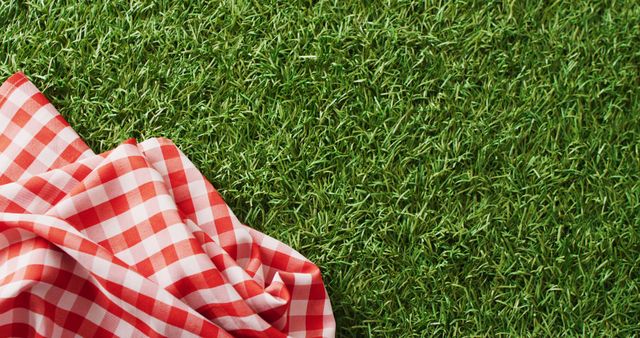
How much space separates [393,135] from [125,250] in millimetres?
670

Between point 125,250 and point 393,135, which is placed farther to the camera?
point 393,135

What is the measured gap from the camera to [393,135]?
1609mm

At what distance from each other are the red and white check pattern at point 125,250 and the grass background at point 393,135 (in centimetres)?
9

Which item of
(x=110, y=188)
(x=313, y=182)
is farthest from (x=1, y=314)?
(x=313, y=182)

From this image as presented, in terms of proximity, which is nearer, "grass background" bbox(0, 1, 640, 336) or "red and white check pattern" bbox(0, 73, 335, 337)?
"red and white check pattern" bbox(0, 73, 335, 337)

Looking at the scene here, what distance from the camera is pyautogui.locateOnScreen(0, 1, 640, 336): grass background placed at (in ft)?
5.08

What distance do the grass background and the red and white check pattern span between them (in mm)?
91

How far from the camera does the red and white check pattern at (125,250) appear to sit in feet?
4.19

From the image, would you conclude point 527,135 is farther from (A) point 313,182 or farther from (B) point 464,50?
(A) point 313,182

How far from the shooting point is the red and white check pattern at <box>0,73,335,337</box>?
4.19ft

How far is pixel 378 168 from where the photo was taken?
158 cm

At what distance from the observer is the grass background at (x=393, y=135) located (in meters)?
1.55

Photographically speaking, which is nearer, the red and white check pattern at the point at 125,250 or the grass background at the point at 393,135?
the red and white check pattern at the point at 125,250

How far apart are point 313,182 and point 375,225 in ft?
0.58
